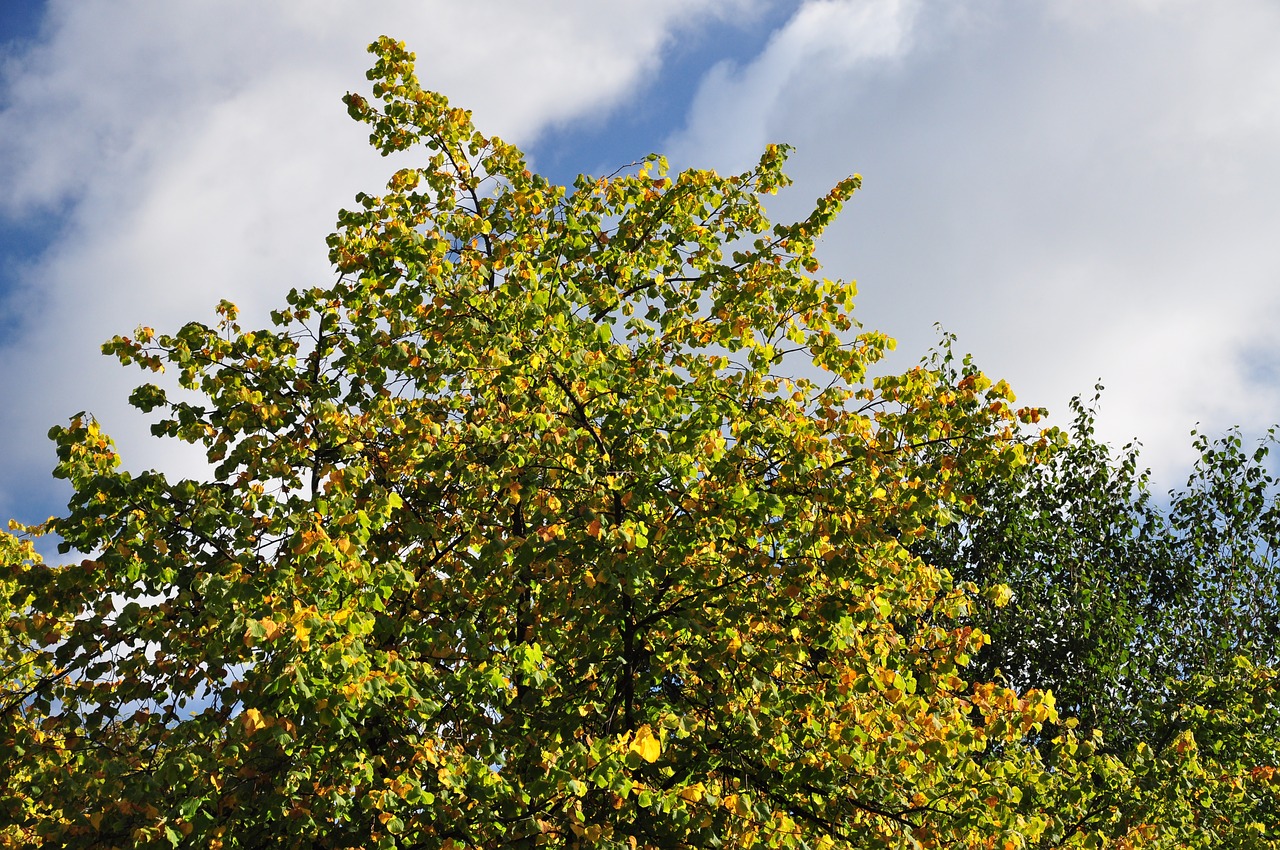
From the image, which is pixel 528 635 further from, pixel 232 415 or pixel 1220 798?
pixel 1220 798

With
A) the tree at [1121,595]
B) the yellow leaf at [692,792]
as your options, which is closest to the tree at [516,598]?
the yellow leaf at [692,792]

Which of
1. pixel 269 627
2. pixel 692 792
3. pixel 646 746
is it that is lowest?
pixel 692 792

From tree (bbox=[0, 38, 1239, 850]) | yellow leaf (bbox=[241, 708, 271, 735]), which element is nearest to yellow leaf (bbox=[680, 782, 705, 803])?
tree (bbox=[0, 38, 1239, 850])

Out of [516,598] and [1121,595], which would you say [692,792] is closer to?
[516,598]

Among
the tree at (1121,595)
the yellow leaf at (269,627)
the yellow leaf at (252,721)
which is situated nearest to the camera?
the yellow leaf at (269,627)

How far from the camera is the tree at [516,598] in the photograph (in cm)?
790

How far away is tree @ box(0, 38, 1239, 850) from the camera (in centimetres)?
790

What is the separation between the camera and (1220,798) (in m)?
15.6

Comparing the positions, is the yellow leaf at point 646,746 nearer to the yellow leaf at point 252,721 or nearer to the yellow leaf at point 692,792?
the yellow leaf at point 692,792

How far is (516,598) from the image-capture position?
956 cm

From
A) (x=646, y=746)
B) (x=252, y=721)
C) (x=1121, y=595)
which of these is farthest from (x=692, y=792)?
(x=1121, y=595)

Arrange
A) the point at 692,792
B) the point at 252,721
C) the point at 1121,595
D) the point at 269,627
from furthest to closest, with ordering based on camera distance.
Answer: the point at 1121,595 < the point at 692,792 < the point at 252,721 < the point at 269,627

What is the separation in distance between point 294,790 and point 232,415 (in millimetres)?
3196

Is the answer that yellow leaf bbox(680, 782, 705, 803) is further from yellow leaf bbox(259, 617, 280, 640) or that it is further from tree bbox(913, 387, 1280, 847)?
tree bbox(913, 387, 1280, 847)
